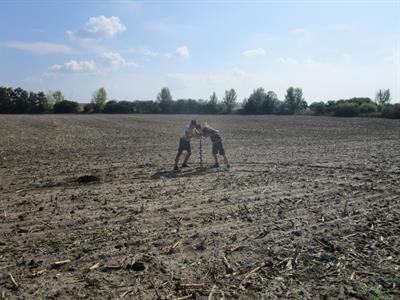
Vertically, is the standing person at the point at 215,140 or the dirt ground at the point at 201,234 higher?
the standing person at the point at 215,140

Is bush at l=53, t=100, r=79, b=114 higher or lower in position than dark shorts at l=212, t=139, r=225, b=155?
higher

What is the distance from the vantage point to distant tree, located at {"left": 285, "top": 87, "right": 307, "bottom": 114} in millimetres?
90356

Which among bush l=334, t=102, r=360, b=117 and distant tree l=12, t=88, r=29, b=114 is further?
distant tree l=12, t=88, r=29, b=114

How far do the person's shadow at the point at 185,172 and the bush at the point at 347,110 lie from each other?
58.1m

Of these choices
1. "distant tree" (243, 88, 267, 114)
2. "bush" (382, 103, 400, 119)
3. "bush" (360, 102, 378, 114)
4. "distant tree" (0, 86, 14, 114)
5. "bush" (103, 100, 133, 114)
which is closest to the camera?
"bush" (382, 103, 400, 119)

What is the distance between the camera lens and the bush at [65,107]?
3322 inches

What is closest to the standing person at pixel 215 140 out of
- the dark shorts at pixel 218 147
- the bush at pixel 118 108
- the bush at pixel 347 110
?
the dark shorts at pixel 218 147

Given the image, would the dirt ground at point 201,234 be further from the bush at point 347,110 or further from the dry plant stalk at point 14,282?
the bush at point 347,110

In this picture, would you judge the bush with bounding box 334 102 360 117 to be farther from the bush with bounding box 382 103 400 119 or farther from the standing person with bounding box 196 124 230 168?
the standing person with bounding box 196 124 230 168

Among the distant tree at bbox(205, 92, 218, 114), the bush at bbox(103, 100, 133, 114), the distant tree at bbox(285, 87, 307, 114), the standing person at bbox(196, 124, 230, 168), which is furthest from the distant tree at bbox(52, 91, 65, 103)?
the standing person at bbox(196, 124, 230, 168)

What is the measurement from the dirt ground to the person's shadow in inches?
2.6

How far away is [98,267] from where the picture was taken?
5645mm

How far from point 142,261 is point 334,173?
27.6 ft

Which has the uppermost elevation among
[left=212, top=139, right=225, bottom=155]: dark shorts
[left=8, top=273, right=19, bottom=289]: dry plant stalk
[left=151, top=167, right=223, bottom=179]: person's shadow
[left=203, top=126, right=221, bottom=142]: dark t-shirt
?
[left=203, top=126, right=221, bottom=142]: dark t-shirt
